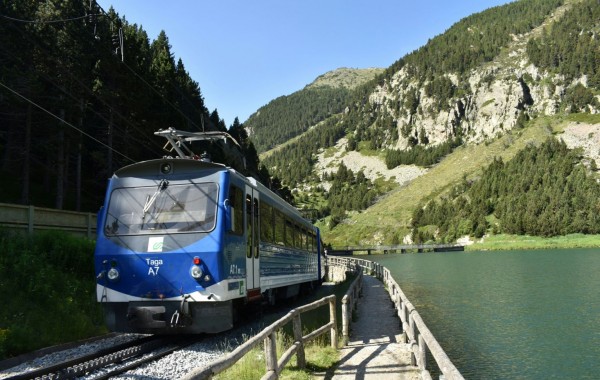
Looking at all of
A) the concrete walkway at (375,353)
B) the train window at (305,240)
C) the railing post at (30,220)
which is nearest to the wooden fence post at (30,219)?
the railing post at (30,220)

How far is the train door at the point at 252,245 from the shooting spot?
12492mm

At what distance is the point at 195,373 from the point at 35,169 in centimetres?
4622

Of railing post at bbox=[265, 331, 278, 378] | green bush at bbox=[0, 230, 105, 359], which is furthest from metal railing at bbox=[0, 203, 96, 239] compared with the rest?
railing post at bbox=[265, 331, 278, 378]

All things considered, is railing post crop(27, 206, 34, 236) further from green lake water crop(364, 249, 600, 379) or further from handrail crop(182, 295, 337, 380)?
green lake water crop(364, 249, 600, 379)

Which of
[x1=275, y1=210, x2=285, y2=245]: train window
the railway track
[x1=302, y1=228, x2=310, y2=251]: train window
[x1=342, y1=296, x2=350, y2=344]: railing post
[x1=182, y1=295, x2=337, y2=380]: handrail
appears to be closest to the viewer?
[x1=182, y1=295, x2=337, y2=380]: handrail

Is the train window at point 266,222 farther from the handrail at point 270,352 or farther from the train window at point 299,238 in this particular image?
the train window at point 299,238

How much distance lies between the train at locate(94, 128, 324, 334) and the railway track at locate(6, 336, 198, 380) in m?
0.52

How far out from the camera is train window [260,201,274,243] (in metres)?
13.9

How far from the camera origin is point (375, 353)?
35.2 ft

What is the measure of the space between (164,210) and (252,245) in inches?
103

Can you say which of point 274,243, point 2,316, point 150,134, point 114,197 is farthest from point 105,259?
point 150,134

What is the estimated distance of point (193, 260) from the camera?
34.9 ft

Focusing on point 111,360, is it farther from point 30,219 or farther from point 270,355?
point 30,219

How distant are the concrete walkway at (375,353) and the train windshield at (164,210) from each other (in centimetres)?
416
